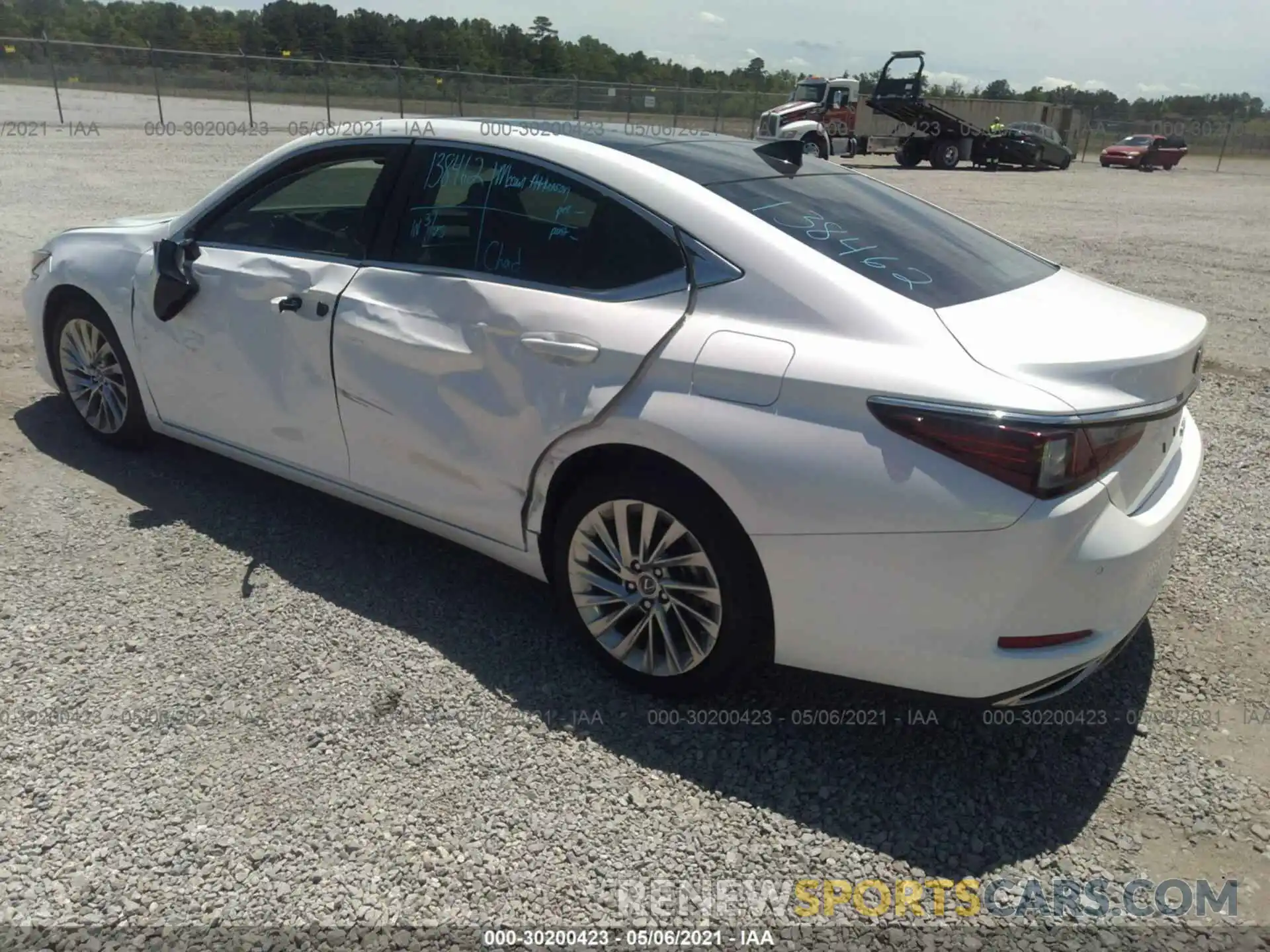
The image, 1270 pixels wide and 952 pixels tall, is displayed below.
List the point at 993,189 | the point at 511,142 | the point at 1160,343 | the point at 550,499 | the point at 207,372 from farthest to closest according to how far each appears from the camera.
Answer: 1. the point at 993,189
2. the point at 207,372
3. the point at 511,142
4. the point at 550,499
5. the point at 1160,343

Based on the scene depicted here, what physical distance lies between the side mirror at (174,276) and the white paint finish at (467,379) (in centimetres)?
94

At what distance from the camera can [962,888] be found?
2334 mm

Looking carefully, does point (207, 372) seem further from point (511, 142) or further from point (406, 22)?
point (406, 22)

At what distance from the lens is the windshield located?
3050 cm

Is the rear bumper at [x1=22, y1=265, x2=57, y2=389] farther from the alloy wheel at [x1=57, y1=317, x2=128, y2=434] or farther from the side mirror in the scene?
the side mirror

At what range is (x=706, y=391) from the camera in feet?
8.44

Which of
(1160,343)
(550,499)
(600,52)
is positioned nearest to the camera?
(1160,343)

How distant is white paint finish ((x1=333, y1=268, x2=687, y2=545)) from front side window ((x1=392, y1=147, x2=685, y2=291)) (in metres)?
0.09

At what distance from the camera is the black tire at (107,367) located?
4.32 meters

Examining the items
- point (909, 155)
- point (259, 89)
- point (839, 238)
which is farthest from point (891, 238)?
point (909, 155)

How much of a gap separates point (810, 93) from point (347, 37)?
98.4 feet

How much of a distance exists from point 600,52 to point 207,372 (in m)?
67.2

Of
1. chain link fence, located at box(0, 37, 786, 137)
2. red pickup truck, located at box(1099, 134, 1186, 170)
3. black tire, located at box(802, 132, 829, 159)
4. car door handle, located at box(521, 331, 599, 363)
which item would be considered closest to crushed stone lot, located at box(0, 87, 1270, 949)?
car door handle, located at box(521, 331, 599, 363)

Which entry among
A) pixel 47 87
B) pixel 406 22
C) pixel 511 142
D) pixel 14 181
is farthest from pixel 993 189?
pixel 406 22
